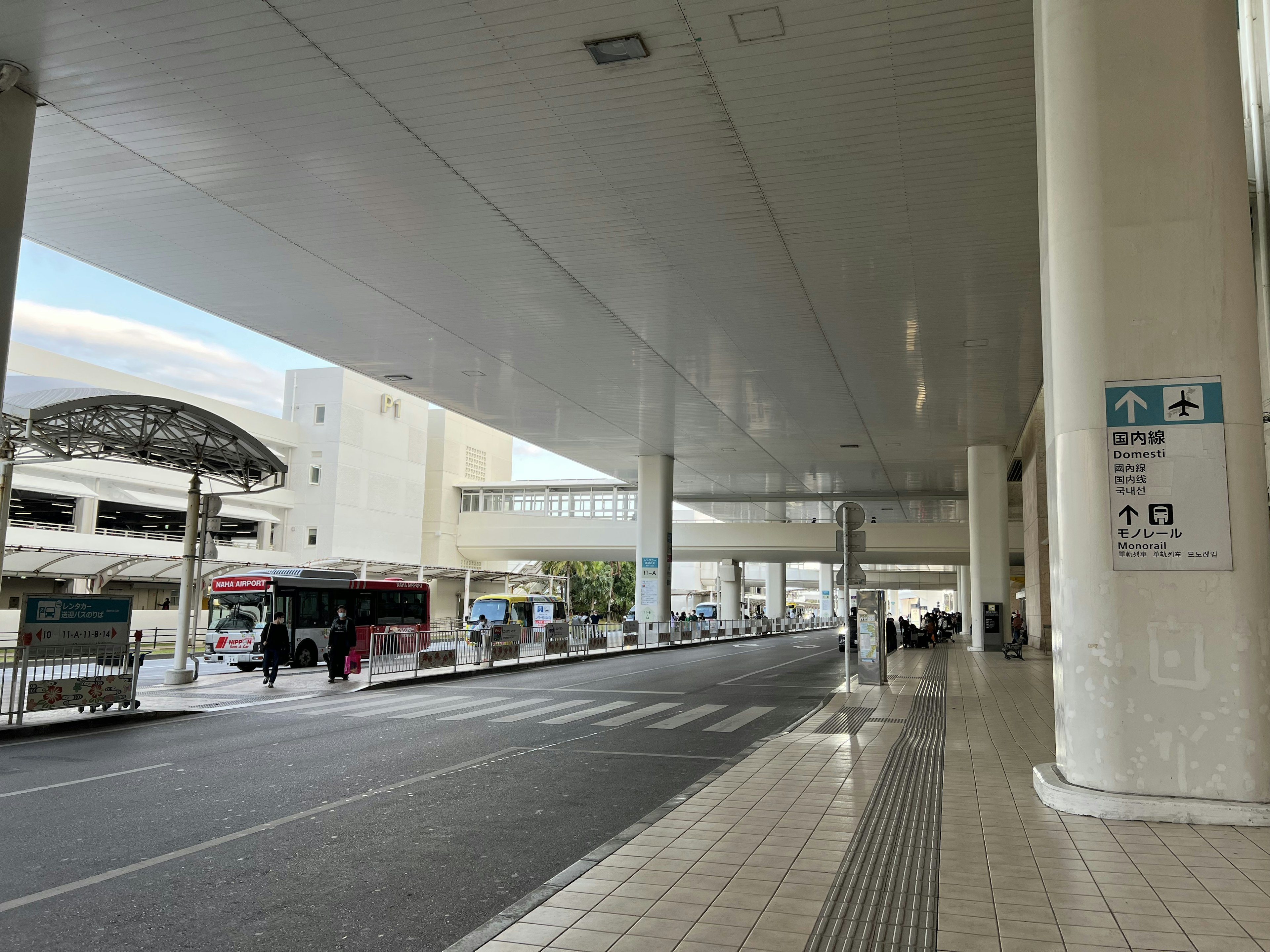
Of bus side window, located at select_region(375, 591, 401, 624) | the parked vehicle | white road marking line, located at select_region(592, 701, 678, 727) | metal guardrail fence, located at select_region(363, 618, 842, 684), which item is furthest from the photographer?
the parked vehicle

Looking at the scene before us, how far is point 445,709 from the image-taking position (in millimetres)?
14953

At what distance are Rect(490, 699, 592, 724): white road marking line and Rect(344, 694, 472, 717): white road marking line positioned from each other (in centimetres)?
143

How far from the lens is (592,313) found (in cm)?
1973

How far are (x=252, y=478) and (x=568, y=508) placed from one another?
35512mm

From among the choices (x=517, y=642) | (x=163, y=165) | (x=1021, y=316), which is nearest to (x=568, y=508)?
(x=517, y=642)

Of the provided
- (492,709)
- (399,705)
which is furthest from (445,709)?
(399,705)

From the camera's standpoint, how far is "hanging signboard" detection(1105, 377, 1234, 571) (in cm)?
627

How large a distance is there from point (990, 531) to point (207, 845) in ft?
101

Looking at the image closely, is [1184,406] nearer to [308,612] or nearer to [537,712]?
[537,712]

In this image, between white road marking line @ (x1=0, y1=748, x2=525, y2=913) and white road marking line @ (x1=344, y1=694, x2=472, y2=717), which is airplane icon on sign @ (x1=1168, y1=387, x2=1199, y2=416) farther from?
white road marking line @ (x1=344, y1=694, x2=472, y2=717)

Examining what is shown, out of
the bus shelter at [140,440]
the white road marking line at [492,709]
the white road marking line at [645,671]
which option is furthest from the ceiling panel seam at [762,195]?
the bus shelter at [140,440]

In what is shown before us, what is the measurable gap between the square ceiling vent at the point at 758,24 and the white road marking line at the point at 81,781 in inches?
388

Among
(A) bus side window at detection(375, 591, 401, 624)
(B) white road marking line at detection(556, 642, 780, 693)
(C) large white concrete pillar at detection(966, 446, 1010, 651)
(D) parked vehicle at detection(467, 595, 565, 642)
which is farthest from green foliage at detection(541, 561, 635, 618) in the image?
(A) bus side window at detection(375, 591, 401, 624)

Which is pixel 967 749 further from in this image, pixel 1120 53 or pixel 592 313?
pixel 592 313
